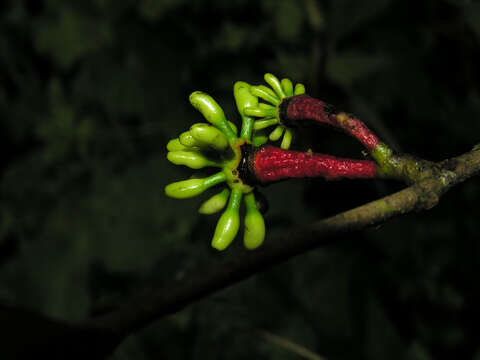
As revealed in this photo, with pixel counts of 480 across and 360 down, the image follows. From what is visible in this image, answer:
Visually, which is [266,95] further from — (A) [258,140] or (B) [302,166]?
(B) [302,166]

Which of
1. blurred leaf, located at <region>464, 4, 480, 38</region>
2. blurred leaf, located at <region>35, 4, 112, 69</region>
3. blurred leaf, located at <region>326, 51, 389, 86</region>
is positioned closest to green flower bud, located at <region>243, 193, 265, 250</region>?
blurred leaf, located at <region>464, 4, 480, 38</region>

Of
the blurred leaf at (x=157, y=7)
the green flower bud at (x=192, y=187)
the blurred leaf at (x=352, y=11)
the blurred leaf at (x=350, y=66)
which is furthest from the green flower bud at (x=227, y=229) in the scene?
the blurred leaf at (x=157, y=7)

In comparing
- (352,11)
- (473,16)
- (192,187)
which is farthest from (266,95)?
(352,11)

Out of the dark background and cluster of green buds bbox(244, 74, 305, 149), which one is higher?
cluster of green buds bbox(244, 74, 305, 149)

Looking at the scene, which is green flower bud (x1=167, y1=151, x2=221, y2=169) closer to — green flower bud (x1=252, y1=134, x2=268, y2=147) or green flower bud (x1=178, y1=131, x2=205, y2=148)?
green flower bud (x1=178, y1=131, x2=205, y2=148)

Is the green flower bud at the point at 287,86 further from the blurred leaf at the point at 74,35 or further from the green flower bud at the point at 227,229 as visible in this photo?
the blurred leaf at the point at 74,35
